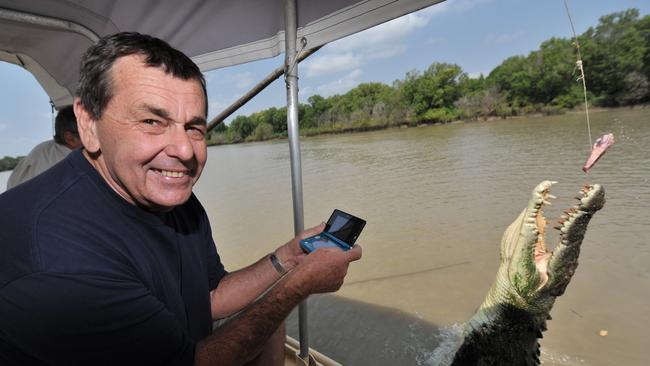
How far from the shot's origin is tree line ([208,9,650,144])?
13805mm

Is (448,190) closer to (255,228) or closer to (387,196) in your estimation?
(387,196)

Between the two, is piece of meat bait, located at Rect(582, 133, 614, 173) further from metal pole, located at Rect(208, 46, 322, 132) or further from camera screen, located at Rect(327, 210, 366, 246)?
metal pole, located at Rect(208, 46, 322, 132)

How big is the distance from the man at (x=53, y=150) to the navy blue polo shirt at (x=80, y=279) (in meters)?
2.61

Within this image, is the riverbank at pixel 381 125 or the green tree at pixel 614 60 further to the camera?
the riverbank at pixel 381 125

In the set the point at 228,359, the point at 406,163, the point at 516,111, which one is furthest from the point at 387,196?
the point at 516,111

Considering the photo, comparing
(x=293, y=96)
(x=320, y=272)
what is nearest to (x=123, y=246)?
(x=320, y=272)

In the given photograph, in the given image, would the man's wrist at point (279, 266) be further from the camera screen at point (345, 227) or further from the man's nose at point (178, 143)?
the man's nose at point (178, 143)

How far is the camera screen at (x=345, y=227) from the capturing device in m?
1.65

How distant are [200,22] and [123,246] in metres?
1.82

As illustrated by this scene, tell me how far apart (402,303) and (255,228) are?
532 centimetres

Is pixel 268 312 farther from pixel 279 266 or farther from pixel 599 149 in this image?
pixel 599 149

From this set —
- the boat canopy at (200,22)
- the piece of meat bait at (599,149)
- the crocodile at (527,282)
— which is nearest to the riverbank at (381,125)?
the crocodile at (527,282)

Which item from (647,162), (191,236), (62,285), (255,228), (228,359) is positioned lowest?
(255,228)

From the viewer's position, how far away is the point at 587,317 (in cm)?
419
